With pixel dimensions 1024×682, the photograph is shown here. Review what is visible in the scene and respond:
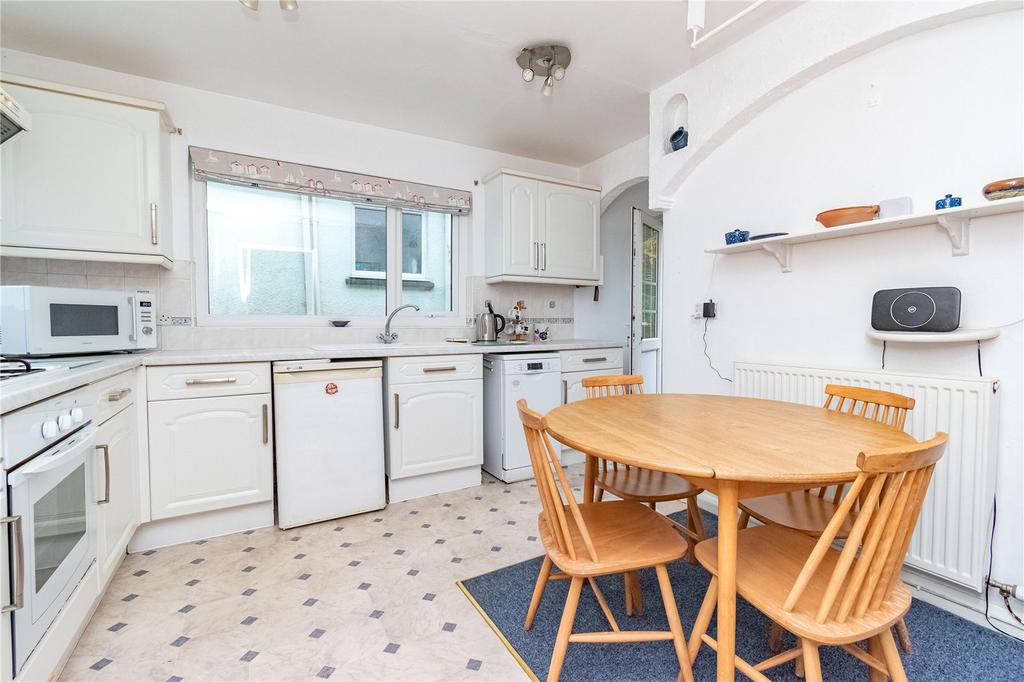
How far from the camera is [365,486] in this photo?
2820mm

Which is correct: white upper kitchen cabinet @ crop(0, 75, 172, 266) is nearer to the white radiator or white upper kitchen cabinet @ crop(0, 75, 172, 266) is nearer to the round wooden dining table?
the round wooden dining table

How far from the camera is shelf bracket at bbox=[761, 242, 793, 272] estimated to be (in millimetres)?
2438

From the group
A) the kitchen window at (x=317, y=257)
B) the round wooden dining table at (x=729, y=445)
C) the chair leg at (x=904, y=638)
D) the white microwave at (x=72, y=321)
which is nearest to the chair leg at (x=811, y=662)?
the round wooden dining table at (x=729, y=445)

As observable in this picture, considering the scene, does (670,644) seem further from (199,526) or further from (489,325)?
(489,325)

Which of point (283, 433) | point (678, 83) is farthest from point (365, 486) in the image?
point (678, 83)

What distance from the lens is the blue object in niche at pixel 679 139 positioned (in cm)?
292

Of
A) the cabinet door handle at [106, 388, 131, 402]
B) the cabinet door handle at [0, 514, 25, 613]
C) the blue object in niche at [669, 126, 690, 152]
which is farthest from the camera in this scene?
the blue object in niche at [669, 126, 690, 152]

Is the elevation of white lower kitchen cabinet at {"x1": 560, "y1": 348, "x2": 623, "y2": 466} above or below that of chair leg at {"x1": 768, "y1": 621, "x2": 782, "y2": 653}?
above

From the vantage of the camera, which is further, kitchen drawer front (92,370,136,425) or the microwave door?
the microwave door

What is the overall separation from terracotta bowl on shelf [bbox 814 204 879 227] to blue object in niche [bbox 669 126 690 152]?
106 centimetres

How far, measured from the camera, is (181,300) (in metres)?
2.94

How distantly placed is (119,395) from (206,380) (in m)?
0.42

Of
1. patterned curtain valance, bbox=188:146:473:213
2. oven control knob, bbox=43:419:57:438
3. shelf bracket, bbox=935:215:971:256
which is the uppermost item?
patterned curtain valance, bbox=188:146:473:213

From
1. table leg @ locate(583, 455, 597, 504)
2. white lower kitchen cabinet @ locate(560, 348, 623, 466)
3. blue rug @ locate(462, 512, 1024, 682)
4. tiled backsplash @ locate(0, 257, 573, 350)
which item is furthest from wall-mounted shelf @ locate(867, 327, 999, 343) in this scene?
tiled backsplash @ locate(0, 257, 573, 350)
